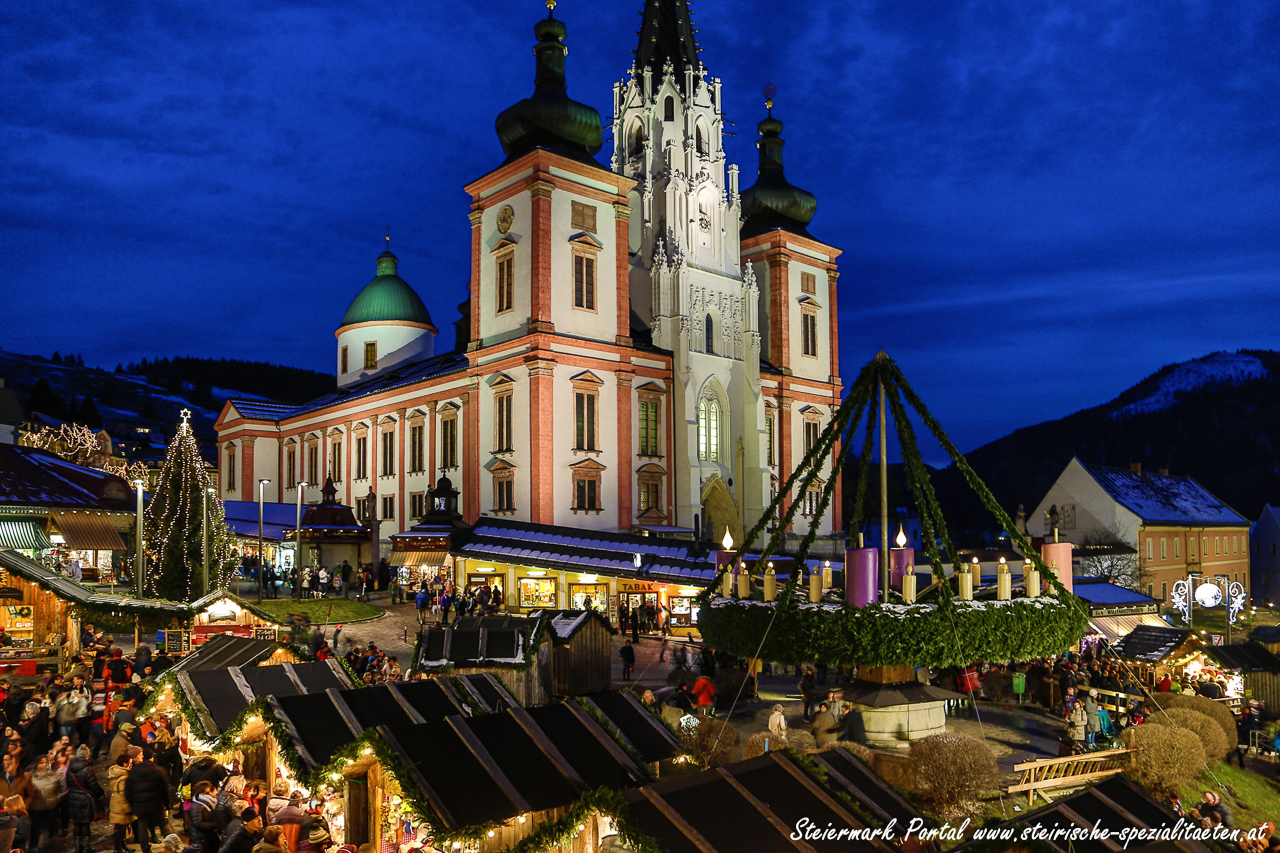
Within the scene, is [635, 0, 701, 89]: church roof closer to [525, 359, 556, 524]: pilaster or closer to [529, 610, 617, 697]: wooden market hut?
[525, 359, 556, 524]: pilaster

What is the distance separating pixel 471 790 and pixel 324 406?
5710 centimetres

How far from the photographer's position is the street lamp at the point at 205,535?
2703 centimetres

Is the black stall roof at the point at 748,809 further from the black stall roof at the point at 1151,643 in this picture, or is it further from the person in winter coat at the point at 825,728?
the black stall roof at the point at 1151,643

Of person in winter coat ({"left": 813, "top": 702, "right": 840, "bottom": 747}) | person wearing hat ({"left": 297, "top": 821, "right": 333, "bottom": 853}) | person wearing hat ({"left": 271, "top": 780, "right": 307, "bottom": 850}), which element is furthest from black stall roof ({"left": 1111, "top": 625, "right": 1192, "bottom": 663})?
person wearing hat ({"left": 271, "top": 780, "right": 307, "bottom": 850})

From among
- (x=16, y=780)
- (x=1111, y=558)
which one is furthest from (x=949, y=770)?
(x=1111, y=558)

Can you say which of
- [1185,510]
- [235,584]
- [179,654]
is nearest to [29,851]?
[179,654]

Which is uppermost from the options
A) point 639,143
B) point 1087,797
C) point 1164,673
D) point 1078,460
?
point 639,143

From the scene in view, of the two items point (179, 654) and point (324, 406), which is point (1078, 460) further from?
point (179, 654)

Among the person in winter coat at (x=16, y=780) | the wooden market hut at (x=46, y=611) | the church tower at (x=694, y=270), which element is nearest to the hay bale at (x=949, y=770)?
the person in winter coat at (x=16, y=780)

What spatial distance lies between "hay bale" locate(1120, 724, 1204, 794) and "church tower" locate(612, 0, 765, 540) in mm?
33383

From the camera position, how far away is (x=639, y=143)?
52.8 meters

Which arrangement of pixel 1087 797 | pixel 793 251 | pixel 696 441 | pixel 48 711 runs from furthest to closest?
1. pixel 793 251
2. pixel 696 441
3. pixel 48 711
4. pixel 1087 797

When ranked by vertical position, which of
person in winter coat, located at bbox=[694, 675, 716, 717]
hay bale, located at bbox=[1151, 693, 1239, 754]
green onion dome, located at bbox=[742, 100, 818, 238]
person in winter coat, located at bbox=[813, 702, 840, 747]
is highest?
green onion dome, located at bbox=[742, 100, 818, 238]

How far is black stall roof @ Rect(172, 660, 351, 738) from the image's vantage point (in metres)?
12.1
